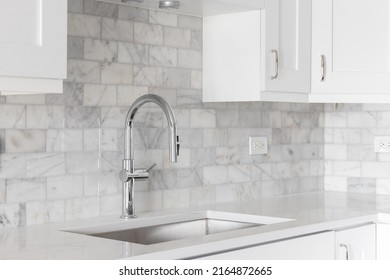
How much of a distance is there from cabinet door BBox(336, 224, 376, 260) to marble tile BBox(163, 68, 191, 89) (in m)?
0.89

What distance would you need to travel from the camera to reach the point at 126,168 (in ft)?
8.38

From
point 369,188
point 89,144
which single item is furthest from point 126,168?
point 369,188

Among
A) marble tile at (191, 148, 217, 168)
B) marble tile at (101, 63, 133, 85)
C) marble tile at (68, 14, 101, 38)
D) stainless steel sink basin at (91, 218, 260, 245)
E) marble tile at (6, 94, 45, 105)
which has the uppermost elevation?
marble tile at (68, 14, 101, 38)

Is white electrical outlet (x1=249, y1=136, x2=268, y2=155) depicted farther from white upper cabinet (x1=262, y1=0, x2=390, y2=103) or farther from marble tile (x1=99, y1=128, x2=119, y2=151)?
marble tile (x1=99, y1=128, x2=119, y2=151)

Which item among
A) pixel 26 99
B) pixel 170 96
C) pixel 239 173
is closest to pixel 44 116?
pixel 26 99

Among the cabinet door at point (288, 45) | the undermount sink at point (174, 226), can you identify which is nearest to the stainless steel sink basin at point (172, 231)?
the undermount sink at point (174, 226)

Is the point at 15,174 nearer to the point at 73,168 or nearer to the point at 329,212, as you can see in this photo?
the point at 73,168

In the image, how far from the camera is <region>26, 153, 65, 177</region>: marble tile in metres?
2.37

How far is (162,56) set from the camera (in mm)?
2842

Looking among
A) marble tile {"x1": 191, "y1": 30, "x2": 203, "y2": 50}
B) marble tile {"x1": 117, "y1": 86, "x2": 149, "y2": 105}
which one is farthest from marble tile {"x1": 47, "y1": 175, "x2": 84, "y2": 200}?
marble tile {"x1": 191, "y1": 30, "x2": 203, "y2": 50}

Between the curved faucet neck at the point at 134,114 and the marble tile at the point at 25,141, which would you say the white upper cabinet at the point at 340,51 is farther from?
the marble tile at the point at 25,141

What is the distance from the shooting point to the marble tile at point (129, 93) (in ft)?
8.75

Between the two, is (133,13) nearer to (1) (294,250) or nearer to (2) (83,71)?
(2) (83,71)
